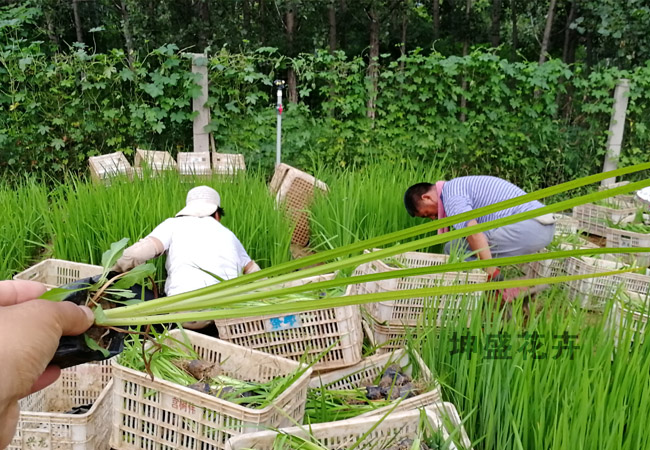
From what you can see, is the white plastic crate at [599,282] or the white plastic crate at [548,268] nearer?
the white plastic crate at [599,282]

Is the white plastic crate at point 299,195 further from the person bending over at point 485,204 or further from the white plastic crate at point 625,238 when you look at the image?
the white plastic crate at point 625,238

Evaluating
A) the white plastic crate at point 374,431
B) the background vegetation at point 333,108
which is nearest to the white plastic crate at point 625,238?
the background vegetation at point 333,108

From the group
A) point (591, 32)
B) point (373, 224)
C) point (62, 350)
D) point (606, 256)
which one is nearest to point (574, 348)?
point (62, 350)

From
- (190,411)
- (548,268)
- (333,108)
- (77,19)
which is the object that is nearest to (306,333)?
(190,411)

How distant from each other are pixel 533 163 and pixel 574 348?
19.7 feet

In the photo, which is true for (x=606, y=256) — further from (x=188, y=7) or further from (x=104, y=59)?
(x=188, y=7)

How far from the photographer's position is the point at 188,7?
1163 centimetres

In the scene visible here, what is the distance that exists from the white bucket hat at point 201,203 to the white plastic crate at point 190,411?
48.9 inches

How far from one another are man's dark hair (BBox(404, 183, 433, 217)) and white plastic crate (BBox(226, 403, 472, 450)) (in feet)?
7.28

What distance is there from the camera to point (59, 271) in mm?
2922

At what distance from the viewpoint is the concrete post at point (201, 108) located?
606 centimetres

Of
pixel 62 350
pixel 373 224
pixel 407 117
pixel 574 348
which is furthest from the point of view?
pixel 407 117

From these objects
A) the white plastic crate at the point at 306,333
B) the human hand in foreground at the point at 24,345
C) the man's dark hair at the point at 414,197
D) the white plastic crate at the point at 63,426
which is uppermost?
the human hand in foreground at the point at 24,345

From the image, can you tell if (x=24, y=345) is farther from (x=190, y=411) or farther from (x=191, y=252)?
(x=191, y=252)
